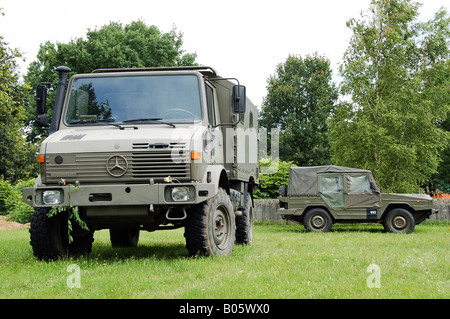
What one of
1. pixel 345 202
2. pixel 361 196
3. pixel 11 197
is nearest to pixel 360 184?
pixel 361 196

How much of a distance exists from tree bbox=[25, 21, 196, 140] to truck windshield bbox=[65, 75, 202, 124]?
23.9m

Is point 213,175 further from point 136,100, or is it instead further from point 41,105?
point 41,105

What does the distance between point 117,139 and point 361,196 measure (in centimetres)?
1180

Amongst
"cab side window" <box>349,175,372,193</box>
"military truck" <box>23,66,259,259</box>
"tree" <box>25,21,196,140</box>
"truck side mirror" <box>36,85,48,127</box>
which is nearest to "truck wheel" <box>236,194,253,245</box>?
"military truck" <box>23,66,259,259</box>

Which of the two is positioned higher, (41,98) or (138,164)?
(41,98)

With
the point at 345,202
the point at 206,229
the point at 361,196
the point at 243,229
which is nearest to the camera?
the point at 206,229

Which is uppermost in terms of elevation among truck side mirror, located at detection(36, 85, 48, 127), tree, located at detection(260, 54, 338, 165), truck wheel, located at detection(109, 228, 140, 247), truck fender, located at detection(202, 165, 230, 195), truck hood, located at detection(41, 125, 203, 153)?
tree, located at detection(260, 54, 338, 165)

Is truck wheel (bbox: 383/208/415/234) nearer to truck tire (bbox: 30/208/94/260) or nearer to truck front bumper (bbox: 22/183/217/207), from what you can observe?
truck front bumper (bbox: 22/183/217/207)

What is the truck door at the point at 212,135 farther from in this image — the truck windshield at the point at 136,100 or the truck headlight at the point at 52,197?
the truck headlight at the point at 52,197

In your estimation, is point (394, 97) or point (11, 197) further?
point (394, 97)

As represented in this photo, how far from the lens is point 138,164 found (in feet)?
22.7

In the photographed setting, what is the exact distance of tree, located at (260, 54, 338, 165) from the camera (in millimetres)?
40250
